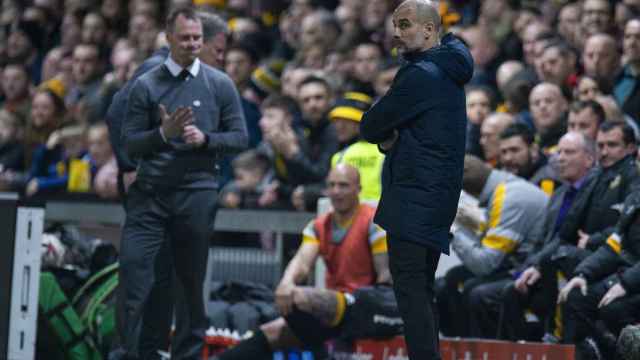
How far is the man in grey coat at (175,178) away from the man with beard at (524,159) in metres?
2.27

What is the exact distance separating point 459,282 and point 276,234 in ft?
6.30

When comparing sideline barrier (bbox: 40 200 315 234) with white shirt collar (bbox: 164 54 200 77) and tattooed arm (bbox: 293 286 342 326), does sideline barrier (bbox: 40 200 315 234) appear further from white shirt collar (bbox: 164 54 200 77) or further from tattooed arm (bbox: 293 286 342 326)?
white shirt collar (bbox: 164 54 200 77)

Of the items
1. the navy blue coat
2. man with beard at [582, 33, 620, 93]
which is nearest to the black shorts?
the navy blue coat

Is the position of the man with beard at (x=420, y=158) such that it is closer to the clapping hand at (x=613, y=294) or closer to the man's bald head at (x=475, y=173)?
the clapping hand at (x=613, y=294)

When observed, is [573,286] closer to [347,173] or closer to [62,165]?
[347,173]

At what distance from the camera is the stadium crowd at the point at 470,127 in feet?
30.4

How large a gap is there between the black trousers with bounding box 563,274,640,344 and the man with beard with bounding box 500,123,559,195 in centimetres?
162

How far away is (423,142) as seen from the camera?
23.8 ft

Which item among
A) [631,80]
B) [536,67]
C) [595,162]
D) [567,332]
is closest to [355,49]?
[536,67]

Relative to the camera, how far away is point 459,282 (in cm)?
1007

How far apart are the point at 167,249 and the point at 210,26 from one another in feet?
5.01

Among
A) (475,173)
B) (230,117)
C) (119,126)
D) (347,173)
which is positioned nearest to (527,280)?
Answer: (475,173)

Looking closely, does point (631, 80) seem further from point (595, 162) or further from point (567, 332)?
point (567, 332)

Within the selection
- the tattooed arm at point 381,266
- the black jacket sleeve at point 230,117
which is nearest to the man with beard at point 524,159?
the tattooed arm at point 381,266
